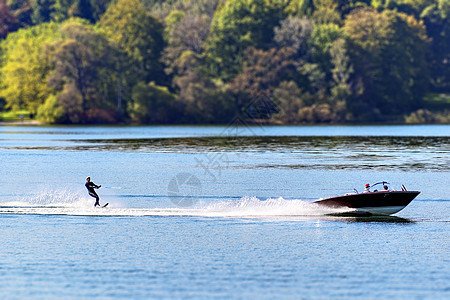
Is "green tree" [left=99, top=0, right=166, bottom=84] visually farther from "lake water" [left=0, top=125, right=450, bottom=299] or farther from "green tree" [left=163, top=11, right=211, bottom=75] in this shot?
"lake water" [left=0, top=125, right=450, bottom=299]

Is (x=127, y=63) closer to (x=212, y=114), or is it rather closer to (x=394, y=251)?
(x=212, y=114)

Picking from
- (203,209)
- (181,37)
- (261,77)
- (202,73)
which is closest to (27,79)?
(181,37)

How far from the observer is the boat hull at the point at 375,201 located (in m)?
44.8

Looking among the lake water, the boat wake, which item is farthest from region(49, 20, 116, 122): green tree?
the boat wake

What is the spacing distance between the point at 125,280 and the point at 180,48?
169 metres

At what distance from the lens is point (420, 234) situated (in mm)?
40406

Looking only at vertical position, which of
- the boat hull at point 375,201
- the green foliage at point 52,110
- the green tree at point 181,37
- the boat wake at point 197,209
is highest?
the green tree at point 181,37

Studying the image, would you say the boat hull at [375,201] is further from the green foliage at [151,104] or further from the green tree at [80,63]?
the green foliage at [151,104]

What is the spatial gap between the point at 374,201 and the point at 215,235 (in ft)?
34.5

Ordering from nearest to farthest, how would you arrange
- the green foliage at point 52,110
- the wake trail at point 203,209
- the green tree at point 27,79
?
1. the wake trail at point 203,209
2. the green foliage at point 52,110
3. the green tree at point 27,79

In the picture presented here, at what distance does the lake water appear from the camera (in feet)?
99.7

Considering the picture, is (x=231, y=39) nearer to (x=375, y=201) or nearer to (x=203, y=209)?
(x=203, y=209)

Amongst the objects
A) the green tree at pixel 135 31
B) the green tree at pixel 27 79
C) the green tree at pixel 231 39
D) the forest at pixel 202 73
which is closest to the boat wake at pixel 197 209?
the forest at pixel 202 73

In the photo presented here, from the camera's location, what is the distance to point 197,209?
48.6 metres
